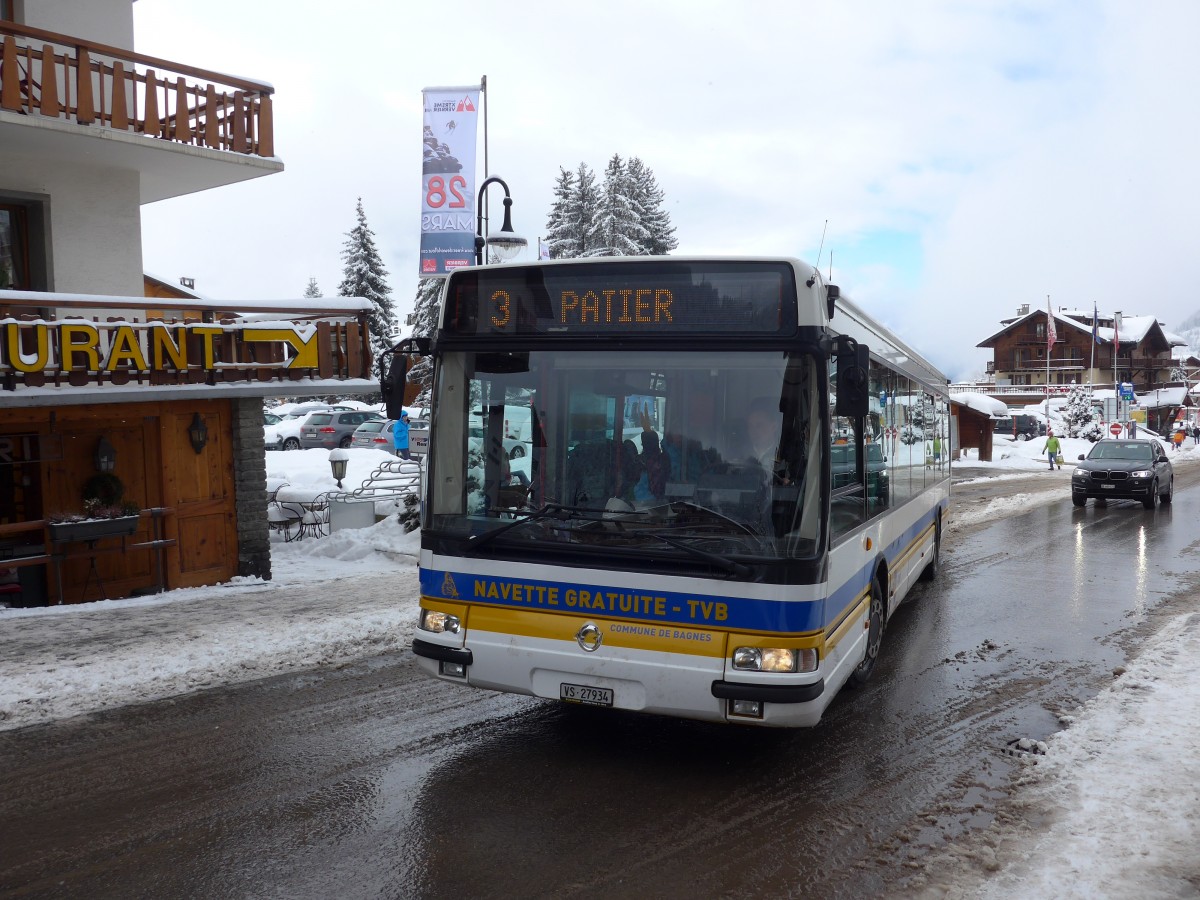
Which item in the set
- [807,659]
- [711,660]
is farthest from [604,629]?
[807,659]

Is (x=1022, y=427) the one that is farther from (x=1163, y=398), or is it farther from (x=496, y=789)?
(x=496, y=789)

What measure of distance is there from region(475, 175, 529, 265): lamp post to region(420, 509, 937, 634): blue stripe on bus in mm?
7405

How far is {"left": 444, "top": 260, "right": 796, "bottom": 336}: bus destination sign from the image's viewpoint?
5359mm

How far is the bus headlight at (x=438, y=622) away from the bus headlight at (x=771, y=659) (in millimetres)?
1746

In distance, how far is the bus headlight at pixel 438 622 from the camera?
5.78 meters

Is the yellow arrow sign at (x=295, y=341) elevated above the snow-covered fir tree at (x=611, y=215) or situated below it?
below

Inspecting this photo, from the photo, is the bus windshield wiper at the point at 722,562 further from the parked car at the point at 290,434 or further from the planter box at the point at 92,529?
the parked car at the point at 290,434

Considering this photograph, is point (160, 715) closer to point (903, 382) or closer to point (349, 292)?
point (903, 382)

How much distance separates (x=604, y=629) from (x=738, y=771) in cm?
130

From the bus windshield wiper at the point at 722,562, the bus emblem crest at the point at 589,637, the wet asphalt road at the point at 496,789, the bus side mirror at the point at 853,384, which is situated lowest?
the wet asphalt road at the point at 496,789

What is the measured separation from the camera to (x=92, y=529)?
11031mm

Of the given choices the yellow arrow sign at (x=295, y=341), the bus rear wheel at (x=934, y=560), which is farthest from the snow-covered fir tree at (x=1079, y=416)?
the yellow arrow sign at (x=295, y=341)

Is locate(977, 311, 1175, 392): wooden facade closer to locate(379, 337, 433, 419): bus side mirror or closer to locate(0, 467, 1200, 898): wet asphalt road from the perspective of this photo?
locate(0, 467, 1200, 898): wet asphalt road

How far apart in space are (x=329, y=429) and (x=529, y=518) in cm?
3409
